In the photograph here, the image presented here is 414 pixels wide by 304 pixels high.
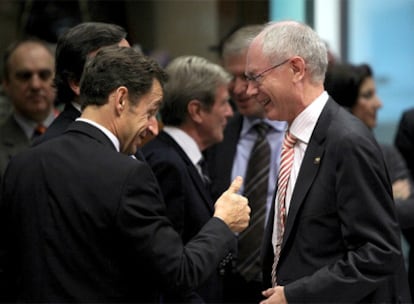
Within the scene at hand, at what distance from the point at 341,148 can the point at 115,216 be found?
0.75 metres

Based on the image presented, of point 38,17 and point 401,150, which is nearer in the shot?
point 401,150

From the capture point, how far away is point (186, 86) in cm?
357

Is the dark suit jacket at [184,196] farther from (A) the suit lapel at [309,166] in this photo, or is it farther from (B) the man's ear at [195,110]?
(A) the suit lapel at [309,166]

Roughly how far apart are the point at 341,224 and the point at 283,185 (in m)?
0.30

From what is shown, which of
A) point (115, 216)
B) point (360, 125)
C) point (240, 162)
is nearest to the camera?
point (115, 216)

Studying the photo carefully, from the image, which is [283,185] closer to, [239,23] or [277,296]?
[277,296]

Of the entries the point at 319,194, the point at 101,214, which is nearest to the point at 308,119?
the point at 319,194

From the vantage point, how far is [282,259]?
2.67m

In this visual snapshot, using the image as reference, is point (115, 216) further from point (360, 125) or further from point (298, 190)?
point (360, 125)

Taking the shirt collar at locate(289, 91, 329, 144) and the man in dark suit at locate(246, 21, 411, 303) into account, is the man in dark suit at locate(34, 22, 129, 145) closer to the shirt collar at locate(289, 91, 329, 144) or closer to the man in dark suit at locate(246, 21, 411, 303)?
the man in dark suit at locate(246, 21, 411, 303)

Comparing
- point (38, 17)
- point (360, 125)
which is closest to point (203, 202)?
point (360, 125)

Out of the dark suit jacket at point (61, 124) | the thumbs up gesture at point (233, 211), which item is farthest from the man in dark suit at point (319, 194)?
the dark suit jacket at point (61, 124)

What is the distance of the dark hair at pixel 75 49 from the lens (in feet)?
9.48

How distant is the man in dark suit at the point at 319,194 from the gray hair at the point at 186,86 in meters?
0.74
